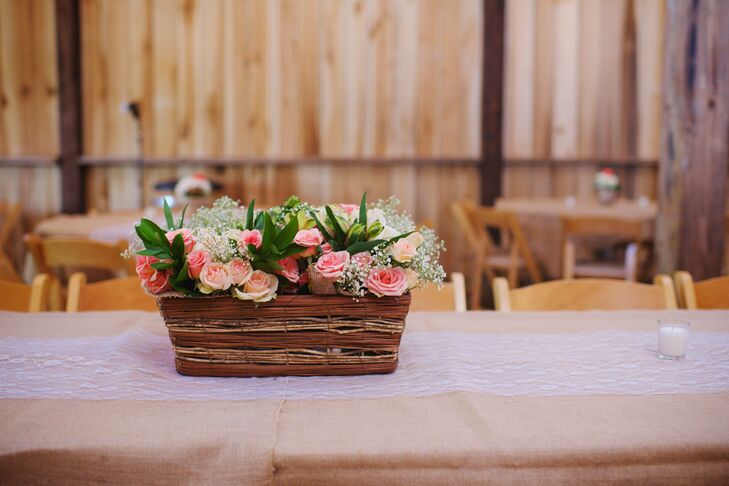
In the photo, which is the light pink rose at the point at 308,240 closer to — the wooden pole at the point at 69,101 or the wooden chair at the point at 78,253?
the wooden chair at the point at 78,253

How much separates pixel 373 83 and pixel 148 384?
532 cm

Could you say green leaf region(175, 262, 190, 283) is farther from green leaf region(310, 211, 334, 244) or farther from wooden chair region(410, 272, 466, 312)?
wooden chair region(410, 272, 466, 312)

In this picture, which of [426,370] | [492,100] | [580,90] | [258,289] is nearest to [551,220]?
[492,100]

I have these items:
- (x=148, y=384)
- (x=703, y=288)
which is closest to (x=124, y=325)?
(x=148, y=384)

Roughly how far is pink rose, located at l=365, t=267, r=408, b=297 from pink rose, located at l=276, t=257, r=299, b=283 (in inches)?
4.9

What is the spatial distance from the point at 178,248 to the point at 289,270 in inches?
7.6

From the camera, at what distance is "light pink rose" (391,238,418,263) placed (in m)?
1.34

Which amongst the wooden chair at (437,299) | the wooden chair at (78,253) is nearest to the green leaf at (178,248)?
the wooden chair at (437,299)

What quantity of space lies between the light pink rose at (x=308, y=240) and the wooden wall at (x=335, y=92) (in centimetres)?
505

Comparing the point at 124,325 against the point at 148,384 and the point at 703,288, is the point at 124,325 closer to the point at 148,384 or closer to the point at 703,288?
the point at 148,384

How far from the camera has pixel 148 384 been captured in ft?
4.34

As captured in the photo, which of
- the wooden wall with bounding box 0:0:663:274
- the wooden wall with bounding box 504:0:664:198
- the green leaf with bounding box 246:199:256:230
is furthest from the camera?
the wooden wall with bounding box 504:0:664:198

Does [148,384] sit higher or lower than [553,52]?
lower

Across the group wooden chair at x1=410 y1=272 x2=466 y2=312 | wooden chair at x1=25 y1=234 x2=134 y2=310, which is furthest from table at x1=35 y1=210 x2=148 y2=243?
wooden chair at x1=410 y1=272 x2=466 y2=312
